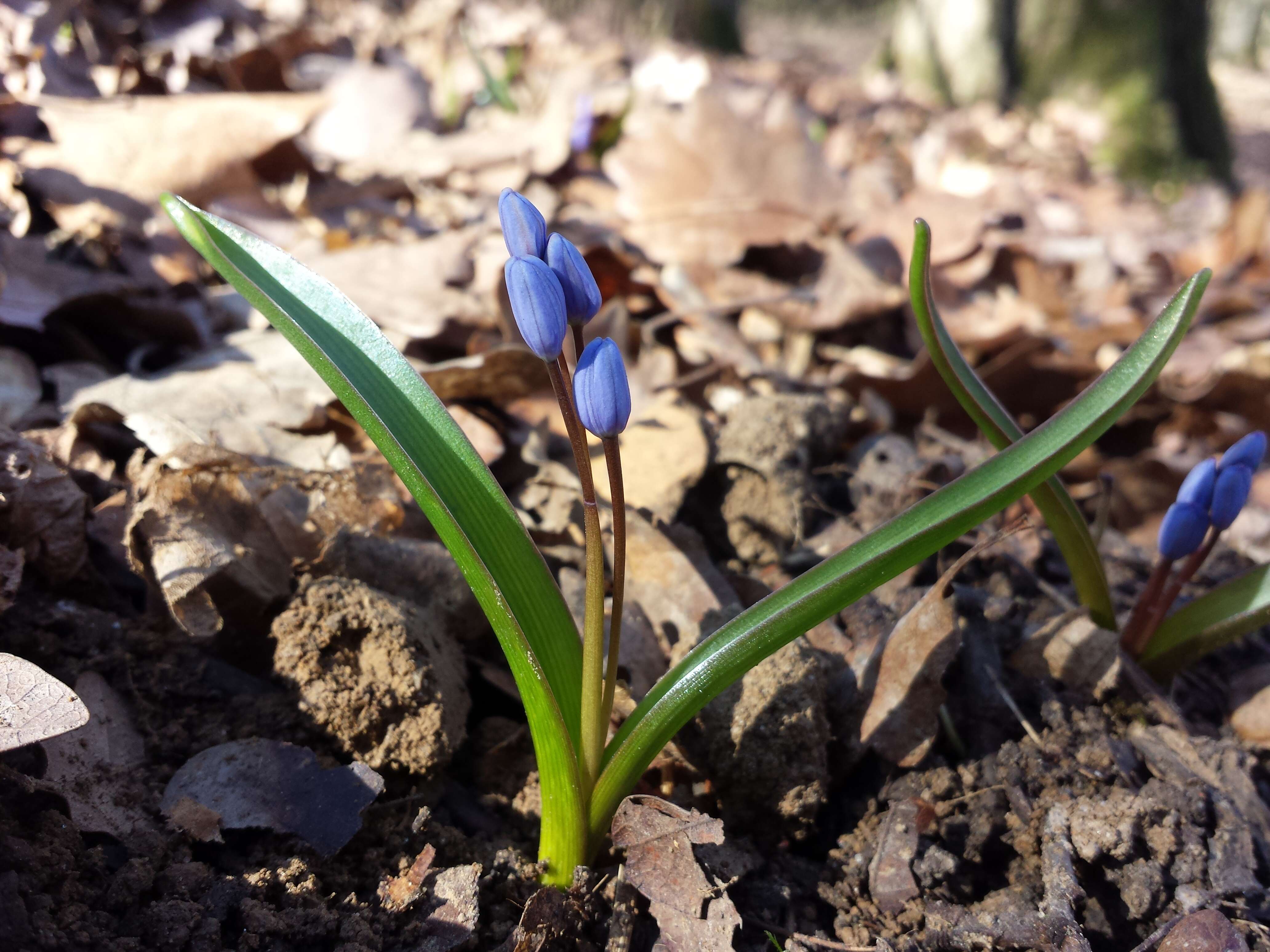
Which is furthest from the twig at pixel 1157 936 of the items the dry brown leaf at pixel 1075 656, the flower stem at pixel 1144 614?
the flower stem at pixel 1144 614

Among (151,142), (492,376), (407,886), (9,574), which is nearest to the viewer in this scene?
(407,886)

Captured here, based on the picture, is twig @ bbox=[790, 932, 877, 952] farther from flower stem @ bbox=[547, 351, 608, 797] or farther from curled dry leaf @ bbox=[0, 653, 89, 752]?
curled dry leaf @ bbox=[0, 653, 89, 752]

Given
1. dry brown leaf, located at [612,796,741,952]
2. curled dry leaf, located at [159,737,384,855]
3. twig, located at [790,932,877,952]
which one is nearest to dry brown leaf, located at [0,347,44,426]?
curled dry leaf, located at [159,737,384,855]

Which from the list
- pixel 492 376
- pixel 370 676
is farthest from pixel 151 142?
pixel 370 676

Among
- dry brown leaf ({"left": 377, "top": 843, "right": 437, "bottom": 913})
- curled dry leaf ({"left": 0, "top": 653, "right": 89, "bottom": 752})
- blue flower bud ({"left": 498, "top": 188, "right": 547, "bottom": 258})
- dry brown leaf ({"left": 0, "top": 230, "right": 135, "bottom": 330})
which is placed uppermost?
blue flower bud ({"left": 498, "top": 188, "right": 547, "bottom": 258})

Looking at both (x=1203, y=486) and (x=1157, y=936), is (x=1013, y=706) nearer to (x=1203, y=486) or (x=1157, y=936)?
(x=1157, y=936)

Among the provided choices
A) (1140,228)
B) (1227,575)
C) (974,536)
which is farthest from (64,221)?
(1140,228)

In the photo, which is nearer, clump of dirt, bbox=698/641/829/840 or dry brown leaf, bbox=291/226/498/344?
clump of dirt, bbox=698/641/829/840
